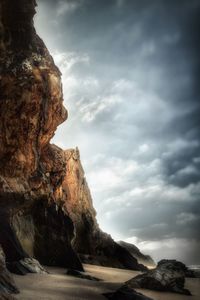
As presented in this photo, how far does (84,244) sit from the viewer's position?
2255 centimetres

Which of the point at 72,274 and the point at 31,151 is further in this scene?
the point at 31,151

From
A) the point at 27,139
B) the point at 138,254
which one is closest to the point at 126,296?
the point at 27,139

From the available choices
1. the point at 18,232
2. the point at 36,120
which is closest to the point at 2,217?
the point at 18,232

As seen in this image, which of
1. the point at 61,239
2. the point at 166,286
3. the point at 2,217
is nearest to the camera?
the point at 166,286

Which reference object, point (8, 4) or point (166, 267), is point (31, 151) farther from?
point (166, 267)

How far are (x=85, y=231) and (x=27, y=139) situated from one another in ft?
38.6

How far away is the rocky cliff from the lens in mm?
11922

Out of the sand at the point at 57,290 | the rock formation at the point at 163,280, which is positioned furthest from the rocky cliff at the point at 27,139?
the rock formation at the point at 163,280

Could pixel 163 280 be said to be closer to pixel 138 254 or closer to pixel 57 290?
pixel 57 290

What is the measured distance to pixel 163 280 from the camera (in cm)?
891

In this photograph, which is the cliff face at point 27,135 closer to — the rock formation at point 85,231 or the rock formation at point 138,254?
the rock formation at point 85,231

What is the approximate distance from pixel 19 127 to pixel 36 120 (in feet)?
2.84

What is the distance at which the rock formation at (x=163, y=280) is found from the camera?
28.4 ft

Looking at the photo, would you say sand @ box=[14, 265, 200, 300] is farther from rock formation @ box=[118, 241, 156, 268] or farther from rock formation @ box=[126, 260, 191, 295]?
rock formation @ box=[118, 241, 156, 268]
